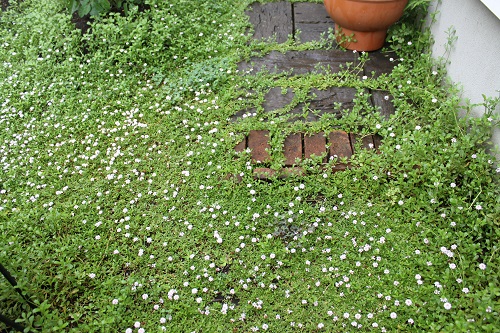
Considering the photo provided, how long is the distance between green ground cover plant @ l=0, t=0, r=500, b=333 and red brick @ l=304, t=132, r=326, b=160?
8 cm

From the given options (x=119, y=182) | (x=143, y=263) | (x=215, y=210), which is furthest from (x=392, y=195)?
(x=119, y=182)

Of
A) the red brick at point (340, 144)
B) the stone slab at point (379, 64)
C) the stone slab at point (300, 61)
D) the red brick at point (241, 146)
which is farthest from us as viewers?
the stone slab at point (300, 61)

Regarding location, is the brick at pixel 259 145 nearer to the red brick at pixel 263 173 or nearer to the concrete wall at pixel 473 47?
the red brick at pixel 263 173

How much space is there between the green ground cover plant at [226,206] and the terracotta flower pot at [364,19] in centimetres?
17

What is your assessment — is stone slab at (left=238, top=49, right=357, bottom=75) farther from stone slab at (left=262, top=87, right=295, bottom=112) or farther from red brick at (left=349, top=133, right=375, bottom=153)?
red brick at (left=349, top=133, right=375, bottom=153)

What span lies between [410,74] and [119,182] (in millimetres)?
2432

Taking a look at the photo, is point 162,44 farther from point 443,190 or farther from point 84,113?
point 443,190

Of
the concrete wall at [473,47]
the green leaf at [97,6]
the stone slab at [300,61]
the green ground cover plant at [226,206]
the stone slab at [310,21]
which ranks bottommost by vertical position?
the green ground cover plant at [226,206]

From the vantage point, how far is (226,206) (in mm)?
3008

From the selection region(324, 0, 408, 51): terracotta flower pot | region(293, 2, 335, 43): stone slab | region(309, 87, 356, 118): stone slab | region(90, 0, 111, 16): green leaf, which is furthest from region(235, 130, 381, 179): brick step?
region(90, 0, 111, 16): green leaf

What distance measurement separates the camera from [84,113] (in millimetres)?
3834

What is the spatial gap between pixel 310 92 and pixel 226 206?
132cm

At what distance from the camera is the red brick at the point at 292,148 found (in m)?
3.23

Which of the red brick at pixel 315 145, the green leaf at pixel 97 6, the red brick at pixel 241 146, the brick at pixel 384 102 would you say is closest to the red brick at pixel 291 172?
the red brick at pixel 315 145
